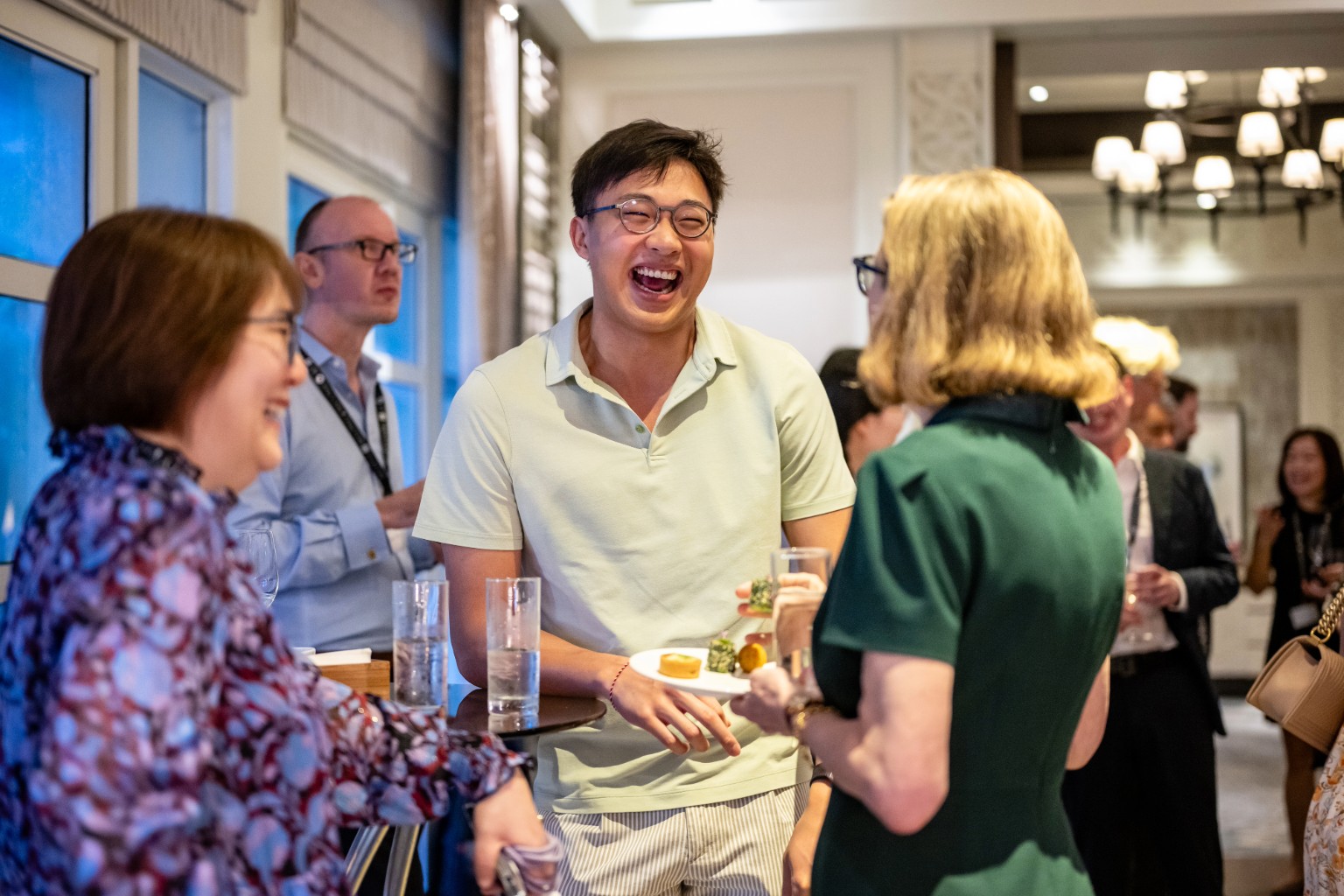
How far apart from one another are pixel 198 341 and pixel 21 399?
7.43 ft

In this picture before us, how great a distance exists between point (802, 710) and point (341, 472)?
76.8 inches

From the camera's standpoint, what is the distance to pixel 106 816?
3.11 ft

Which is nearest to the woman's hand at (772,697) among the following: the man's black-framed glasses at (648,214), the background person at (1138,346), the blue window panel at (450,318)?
the man's black-framed glasses at (648,214)

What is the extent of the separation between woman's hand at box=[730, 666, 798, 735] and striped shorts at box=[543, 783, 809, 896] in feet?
1.56

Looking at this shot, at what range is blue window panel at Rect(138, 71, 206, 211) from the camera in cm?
361

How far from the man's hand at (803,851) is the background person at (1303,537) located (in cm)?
424

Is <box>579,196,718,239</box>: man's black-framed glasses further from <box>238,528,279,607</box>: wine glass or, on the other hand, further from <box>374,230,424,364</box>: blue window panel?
<box>374,230,424,364</box>: blue window panel

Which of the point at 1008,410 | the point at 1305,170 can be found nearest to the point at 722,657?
the point at 1008,410

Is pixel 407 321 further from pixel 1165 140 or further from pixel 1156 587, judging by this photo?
pixel 1165 140

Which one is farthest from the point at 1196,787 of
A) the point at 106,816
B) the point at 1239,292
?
the point at 1239,292

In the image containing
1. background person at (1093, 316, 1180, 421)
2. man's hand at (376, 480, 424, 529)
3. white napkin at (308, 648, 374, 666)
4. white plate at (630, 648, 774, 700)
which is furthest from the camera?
background person at (1093, 316, 1180, 421)

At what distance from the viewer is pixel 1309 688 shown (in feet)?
7.55

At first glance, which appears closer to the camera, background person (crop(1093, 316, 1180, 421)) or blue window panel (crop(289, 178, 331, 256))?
background person (crop(1093, 316, 1180, 421))

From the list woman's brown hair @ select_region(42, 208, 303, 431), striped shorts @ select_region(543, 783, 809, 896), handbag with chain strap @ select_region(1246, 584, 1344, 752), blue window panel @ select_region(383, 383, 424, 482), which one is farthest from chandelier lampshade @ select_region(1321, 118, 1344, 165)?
woman's brown hair @ select_region(42, 208, 303, 431)
